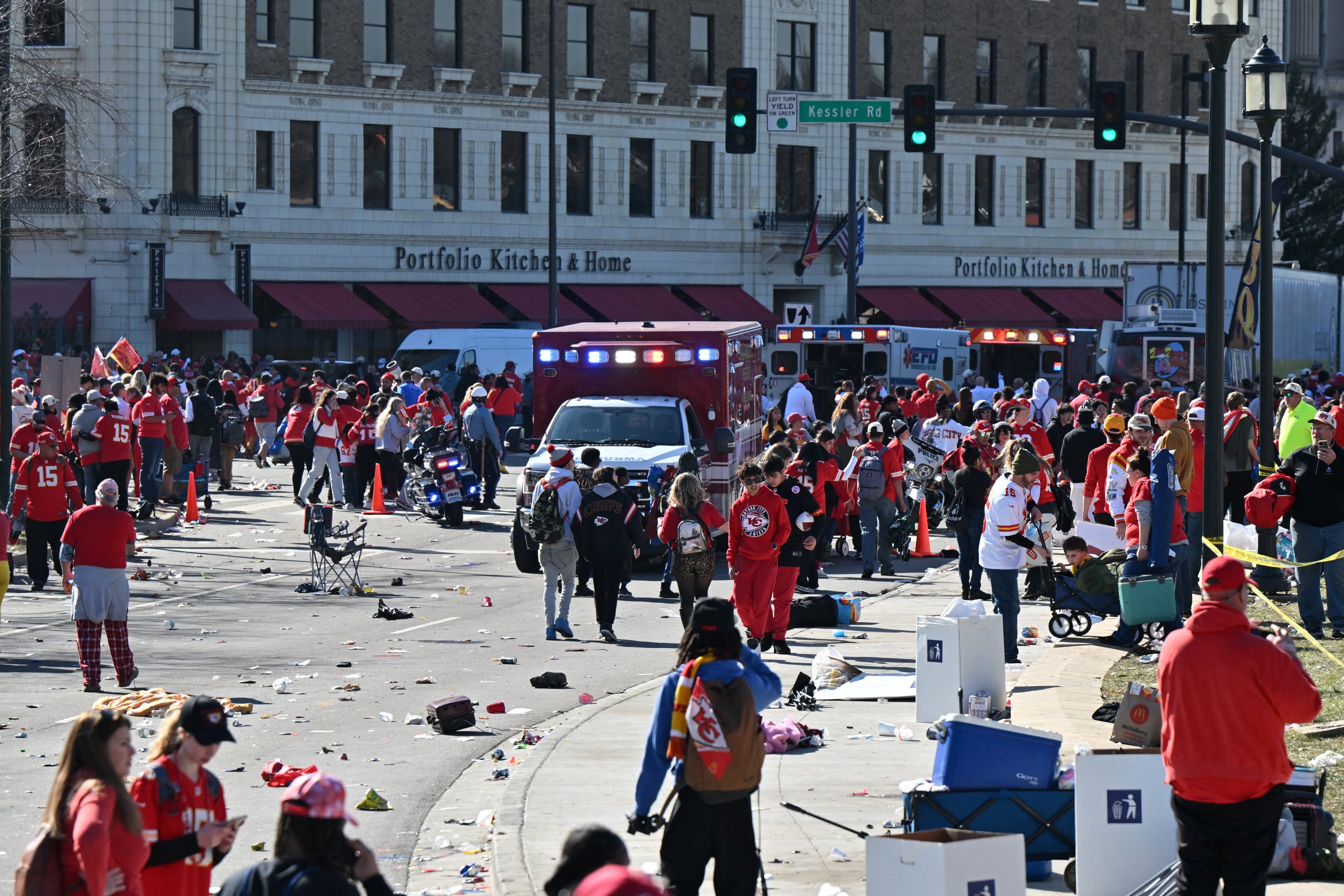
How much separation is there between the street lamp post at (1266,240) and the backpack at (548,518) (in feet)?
21.1

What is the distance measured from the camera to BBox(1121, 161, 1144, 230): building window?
215ft

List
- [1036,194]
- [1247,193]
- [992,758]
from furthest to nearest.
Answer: [1247,193]
[1036,194]
[992,758]

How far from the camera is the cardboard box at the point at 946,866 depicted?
7039 millimetres

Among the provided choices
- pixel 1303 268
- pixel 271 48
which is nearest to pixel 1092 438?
pixel 271 48

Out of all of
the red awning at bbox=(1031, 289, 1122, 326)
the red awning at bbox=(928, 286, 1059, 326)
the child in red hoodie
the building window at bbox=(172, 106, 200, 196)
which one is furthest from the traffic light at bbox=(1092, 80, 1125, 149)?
the red awning at bbox=(1031, 289, 1122, 326)

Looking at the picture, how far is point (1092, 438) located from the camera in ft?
75.4

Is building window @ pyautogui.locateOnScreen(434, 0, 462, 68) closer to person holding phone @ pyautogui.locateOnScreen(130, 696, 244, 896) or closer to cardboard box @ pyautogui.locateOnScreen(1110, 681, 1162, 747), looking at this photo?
cardboard box @ pyautogui.locateOnScreen(1110, 681, 1162, 747)

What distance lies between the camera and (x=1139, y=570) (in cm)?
1566

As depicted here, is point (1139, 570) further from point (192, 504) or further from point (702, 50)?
point (702, 50)

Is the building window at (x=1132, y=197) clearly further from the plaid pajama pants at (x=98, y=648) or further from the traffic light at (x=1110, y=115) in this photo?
the plaid pajama pants at (x=98, y=648)

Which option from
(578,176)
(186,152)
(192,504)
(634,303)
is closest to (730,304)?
(634,303)

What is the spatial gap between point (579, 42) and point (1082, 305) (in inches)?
792

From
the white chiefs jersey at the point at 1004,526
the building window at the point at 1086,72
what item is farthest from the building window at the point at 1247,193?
the white chiefs jersey at the point at 1004,526

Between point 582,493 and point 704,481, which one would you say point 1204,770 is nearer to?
point 582,493
